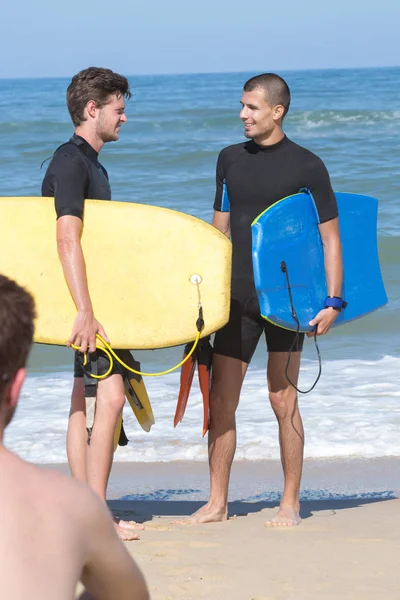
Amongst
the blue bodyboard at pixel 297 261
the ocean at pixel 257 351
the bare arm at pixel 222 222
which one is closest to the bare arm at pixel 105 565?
the blue bodyboard at pixel 297 261

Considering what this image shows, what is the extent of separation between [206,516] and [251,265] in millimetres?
1019

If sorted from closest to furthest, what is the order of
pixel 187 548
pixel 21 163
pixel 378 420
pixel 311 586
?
pixel 311 586 < pixel 187 548 < pixel 378 420 < pixel 21 163

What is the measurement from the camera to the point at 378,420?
5.85 m

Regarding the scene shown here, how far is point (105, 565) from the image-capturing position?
1432 mm

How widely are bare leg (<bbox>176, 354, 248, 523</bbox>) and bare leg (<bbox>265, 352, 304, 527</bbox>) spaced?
0.44ft

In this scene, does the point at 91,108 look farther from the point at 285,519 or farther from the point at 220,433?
the point at 285,519

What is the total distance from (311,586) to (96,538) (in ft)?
6.52

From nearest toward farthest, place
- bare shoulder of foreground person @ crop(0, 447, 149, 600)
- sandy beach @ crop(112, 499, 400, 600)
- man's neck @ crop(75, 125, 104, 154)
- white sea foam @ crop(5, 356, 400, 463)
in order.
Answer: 1. bare shoulder of foreground person @ crop(0, 447, 149, 600)
2. sandy beach @ crop(112, 499, 400, 600)
3. man's neck @ crop(75, 125, 104, 154)
4. white sea foam @ crop(5, 356, 400, 463)

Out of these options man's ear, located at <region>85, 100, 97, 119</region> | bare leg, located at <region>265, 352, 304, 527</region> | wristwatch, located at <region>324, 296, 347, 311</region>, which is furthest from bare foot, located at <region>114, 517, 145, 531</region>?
man's ear, located at <region>85, 100, 97, 119</region>

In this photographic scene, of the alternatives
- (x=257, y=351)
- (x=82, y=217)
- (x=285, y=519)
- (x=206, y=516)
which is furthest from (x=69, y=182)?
(x=257, y=351)

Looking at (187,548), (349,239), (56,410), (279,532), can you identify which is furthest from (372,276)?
(56,410)

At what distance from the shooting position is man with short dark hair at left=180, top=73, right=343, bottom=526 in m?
3.89

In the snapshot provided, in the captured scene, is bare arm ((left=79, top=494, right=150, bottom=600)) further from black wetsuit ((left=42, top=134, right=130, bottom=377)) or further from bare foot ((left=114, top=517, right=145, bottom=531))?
bare foot ((left=114, top=517, right=145, bottom=531))

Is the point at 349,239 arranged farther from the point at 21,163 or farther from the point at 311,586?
the point at 21,163
